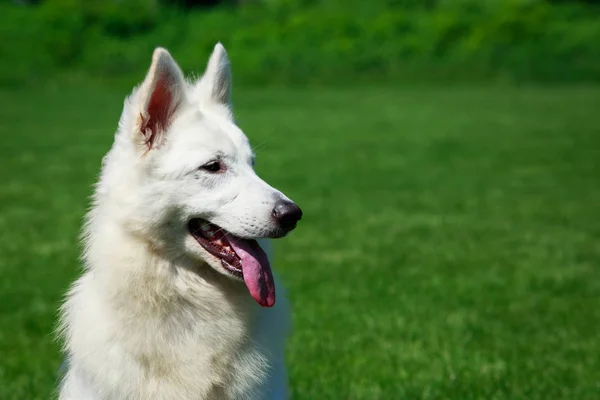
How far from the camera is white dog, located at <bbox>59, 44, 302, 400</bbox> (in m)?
4.07

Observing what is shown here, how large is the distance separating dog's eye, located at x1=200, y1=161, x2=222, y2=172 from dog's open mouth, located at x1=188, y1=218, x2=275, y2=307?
235 millimetres

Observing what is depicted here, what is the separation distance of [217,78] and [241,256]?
0.93 m

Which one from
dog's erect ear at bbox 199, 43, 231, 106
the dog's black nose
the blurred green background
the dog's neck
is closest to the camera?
the dog's black nose

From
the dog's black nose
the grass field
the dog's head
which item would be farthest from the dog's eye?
the grass field

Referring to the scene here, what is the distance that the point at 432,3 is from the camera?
4078 centimetres

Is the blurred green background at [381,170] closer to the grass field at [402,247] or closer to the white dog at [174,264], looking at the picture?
the grass field at [402,247]

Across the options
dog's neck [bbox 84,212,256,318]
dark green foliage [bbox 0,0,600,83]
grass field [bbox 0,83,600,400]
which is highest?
dog's neck [bbox 84,212,256,318]

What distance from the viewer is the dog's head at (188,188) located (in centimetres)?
408

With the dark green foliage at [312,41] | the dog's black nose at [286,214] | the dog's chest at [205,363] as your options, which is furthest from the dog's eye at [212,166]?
the dark green foliage at [312,41]

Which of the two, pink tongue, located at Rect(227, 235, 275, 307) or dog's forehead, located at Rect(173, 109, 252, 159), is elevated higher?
dog's forehead, located at Rect(173, 109, 252, 159)

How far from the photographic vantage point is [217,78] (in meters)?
4.51

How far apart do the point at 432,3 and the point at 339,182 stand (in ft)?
88.1

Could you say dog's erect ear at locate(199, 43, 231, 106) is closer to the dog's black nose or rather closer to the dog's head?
the dog's head

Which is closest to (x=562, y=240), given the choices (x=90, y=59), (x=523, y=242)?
(x=523, y=242)
